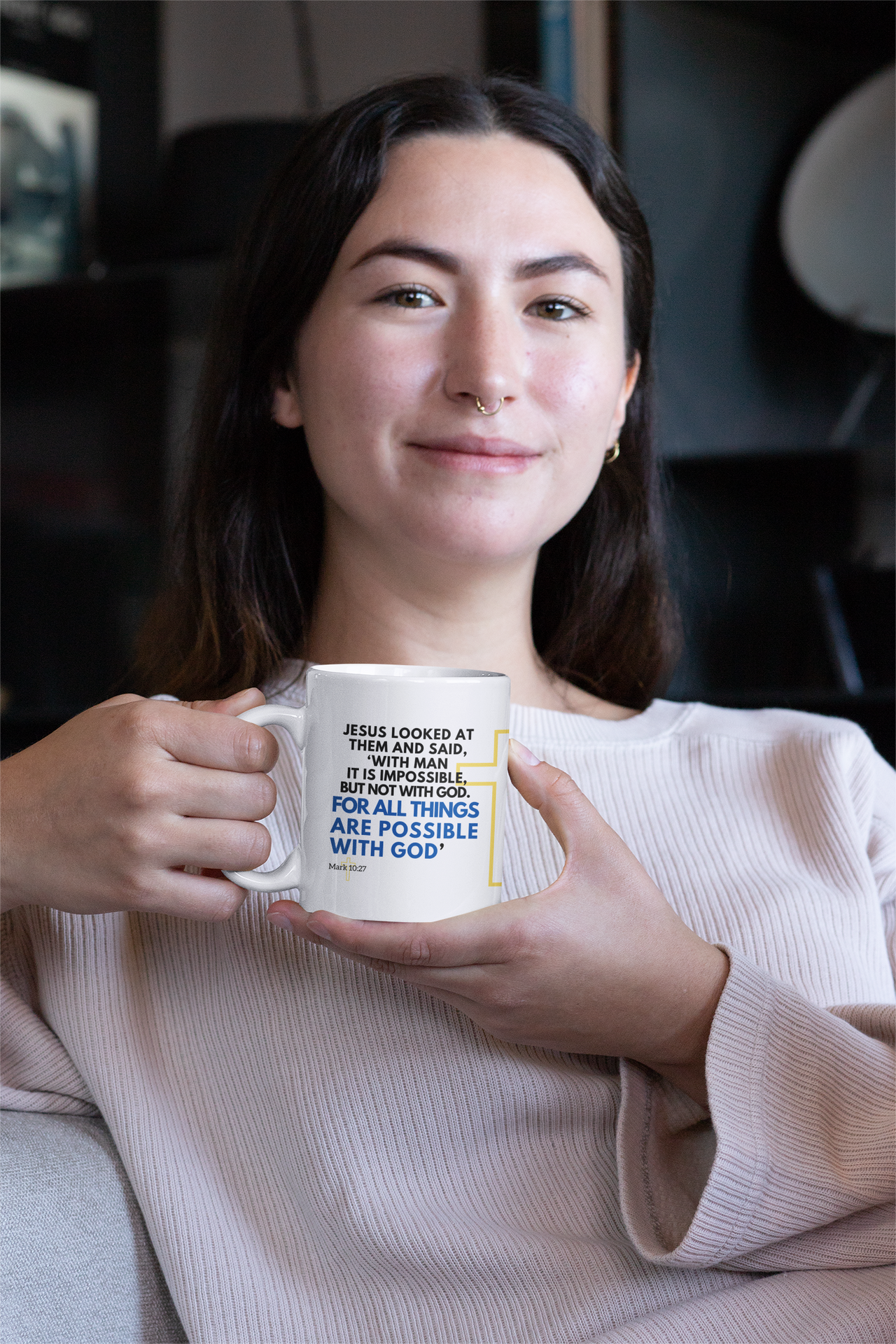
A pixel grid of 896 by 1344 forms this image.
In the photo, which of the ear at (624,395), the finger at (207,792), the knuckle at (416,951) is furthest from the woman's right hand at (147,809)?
the ear at (624,395)

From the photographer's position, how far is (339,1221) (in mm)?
835

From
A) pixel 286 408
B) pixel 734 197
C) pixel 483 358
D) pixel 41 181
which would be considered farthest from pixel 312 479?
pixel 41 181

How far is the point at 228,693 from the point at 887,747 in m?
1.28

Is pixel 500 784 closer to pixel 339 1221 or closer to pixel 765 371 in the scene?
pixel 339 1221

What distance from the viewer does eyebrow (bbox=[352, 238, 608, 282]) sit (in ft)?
3.21

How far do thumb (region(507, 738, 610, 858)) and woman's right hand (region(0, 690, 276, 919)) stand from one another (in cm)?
14

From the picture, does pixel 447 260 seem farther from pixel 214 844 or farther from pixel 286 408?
pixel 214 844

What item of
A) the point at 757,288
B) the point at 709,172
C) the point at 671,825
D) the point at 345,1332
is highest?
the point at 709,172

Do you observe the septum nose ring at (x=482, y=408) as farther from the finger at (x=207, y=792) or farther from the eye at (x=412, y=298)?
the finger at (x=207, y=792)

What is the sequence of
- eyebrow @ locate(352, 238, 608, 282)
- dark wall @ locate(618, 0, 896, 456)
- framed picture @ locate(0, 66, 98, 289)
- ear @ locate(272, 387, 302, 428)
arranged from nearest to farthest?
eyebrow @ locate(352, 238, 608, 282), ear @ locate(272, 387, 302, 428), dark wall @ locate(618, 0, 896, 456), framed picture @ locate(0, 66, 98, 289)

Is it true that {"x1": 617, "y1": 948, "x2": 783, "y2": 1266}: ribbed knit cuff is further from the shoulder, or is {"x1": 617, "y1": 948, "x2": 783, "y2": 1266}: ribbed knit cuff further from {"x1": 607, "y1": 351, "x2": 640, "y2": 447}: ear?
{"x1": 607, "y1": 351, "x2": 640, "y2": 447}: ear

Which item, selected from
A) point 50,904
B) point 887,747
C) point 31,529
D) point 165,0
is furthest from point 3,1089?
point 165,0

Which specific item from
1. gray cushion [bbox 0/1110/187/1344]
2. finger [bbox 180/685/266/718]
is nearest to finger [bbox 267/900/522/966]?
finger [bbox 180/685/266/718]

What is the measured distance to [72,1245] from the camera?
80cm
